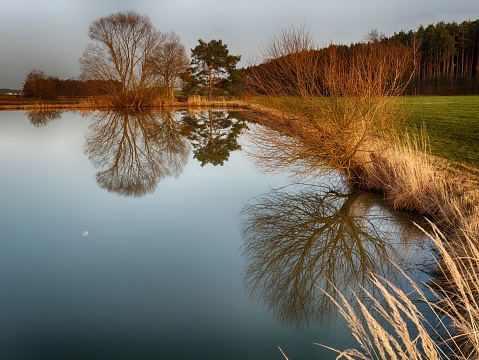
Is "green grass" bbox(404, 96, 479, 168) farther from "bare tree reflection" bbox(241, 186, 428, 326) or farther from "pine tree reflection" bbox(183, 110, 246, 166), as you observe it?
"pine tree reflection" bbox(183, 110, 246, 166)

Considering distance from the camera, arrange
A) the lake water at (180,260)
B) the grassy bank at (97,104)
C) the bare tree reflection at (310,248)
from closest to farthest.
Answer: the lake water at (180,260) < the bare tree reflection at (310,248) < the grassy bank at (97,104)

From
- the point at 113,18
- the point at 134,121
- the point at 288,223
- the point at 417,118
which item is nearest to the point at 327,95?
the point at 288,223

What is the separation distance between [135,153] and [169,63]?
82.9 feet

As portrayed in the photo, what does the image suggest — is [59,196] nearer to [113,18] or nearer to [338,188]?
[338,188]

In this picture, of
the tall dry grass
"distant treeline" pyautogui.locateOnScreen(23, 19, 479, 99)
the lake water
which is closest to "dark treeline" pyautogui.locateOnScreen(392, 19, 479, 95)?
"distant treeline" pyautogui.locateOnScreen(23, 19, 479, 99)

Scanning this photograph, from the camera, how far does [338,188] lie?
32.2ft

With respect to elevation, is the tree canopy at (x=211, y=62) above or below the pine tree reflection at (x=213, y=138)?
above

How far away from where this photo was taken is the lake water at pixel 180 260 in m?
4.09

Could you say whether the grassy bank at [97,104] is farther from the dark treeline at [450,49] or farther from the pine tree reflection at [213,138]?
the dark treeline at [450,49]

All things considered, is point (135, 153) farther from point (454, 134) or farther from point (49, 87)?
point (49, 87)

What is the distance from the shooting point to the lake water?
A: 409 cm

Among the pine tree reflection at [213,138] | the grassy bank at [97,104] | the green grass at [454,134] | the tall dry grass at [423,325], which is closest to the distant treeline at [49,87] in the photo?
the grassy bank at [97,104]

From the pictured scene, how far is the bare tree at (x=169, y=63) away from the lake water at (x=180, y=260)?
27.0 meters

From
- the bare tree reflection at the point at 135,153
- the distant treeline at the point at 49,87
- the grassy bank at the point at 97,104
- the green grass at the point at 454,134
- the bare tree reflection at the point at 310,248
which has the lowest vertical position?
the bare tree reflection at the point at 310,248
